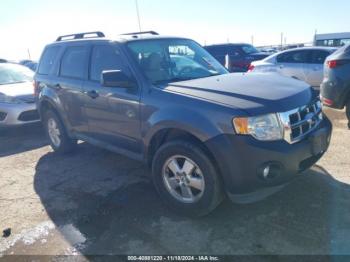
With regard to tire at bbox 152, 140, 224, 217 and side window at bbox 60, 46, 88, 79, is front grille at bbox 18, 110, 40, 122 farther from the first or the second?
tire at bbox 152, 140, 224, 217

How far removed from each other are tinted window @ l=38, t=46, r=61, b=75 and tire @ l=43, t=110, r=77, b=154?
72 centimetres

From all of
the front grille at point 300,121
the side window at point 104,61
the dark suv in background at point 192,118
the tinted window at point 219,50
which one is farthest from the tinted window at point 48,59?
the tinted window at point 219,50

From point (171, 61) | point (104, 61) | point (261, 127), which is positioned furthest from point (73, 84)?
point (261, 127)

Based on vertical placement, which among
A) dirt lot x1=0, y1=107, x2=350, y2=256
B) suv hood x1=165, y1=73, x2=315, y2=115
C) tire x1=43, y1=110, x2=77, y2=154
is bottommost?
dirt lot x1=0, y1=107, x2=350, y2=256

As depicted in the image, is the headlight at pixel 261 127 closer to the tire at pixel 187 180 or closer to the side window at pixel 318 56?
the tire at pixel 187 180

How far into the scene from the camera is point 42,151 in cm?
609

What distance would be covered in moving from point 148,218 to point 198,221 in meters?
0.53

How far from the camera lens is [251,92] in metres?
3.11

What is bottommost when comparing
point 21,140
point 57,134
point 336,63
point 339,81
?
point 21,140

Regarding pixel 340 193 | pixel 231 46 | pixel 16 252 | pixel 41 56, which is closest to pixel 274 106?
pixel 340 193

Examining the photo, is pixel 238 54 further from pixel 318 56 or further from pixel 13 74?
pixel 13 74

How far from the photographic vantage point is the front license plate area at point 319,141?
10.2 ft

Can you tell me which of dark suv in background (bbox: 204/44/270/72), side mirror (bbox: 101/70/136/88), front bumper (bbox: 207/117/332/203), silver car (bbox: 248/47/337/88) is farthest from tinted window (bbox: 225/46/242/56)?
front bumper (bbox: 207/117/332/203)

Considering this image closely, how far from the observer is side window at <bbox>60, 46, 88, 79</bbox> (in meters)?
4.60
